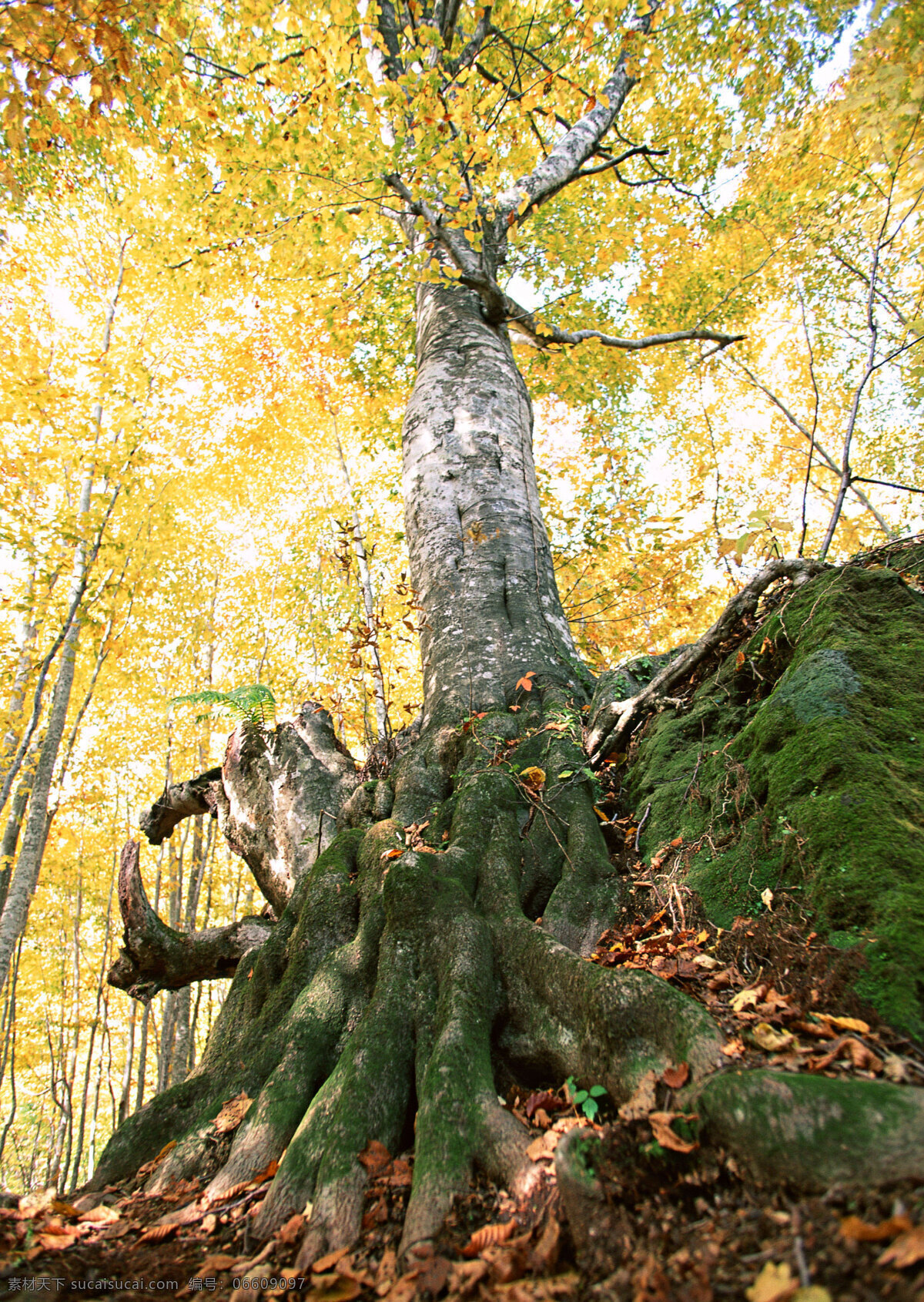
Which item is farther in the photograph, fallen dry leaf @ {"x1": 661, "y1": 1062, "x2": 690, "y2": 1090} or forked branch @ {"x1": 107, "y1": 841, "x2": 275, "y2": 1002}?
forked branch @ {"x1": 107, "y1": 841, "x2": 275, "y2": 1002}

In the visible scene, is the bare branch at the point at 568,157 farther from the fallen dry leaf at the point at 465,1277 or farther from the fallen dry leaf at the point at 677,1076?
the fallen dry leaf at the point at 465,1277

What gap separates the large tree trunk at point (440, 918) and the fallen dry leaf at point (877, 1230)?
0.17 metres

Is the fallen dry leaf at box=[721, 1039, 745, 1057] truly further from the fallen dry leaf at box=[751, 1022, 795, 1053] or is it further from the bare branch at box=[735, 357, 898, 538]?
the bare branch at box=[735, 357, 898, 538]

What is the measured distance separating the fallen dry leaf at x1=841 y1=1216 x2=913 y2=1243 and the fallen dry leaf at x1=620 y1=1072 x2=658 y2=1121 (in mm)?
566

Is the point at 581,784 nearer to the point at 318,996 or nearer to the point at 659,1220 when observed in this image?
the point at 318,996

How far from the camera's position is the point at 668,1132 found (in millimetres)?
1414

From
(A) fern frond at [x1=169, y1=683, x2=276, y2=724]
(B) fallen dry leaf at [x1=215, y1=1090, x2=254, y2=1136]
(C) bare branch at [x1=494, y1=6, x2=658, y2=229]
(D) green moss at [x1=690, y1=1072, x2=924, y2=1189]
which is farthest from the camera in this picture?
(C) bare branch at [x1=494, y1=6, x2=658, y2=229]

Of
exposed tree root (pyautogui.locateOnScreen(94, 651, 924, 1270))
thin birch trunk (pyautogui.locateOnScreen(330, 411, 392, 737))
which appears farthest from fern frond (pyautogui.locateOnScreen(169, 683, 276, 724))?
exposed tree root (pyautogui.locateOnScreen(94, 651, 924, 1270))

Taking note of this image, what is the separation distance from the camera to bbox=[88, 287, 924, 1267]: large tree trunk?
1.75 m

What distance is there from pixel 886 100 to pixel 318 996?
5.53m

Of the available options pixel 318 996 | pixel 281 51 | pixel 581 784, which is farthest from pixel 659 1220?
pixel 281 51

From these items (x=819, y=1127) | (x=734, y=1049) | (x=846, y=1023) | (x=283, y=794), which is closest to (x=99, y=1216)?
(x=734, y=1049)

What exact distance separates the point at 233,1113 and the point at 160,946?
7.16 ft

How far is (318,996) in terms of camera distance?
246 cm
